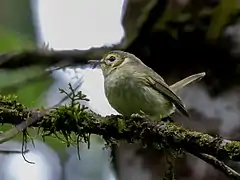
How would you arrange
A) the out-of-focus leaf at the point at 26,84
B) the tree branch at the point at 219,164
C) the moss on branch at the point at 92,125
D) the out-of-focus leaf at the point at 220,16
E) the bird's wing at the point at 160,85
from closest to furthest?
the tree branch at the point at 219,164 → the moss on branch at the point at 92,125 → the out-of-focus leaf at the point at 220,16 → the bird's wing at the point at 160,85 → the out-of-focus leaf at the point at 26,84

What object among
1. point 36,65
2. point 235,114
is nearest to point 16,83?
point 36,65

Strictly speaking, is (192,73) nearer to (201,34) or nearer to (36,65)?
(201,34)

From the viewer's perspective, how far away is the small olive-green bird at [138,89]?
106 inches

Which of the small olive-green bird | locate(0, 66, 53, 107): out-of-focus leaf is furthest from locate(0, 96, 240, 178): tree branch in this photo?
locate(0, 66, 53, 107): out-of-focus leaf

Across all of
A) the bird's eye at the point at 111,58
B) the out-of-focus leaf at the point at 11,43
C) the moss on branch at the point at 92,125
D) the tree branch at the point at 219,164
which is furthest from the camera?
the out-of-focus leaf at the point at 11,43

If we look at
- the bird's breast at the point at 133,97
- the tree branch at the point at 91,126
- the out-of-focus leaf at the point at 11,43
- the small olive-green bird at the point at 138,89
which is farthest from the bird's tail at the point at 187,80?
the out-of-focus leaf at the point at 11,43

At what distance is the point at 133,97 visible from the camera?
2.74 m

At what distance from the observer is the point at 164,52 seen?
279 cm

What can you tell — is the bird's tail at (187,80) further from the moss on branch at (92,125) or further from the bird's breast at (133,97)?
the moss on branch at (92,125)

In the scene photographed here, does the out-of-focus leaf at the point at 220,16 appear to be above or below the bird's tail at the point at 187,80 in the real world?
above

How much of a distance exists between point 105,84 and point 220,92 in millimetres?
595

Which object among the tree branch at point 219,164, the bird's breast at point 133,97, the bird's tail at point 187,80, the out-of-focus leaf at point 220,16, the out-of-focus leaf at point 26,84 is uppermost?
the out-of-focus leaf at point 220,16

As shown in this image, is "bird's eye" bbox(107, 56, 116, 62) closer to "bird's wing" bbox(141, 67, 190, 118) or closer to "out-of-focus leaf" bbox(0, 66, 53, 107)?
"bird's wing" bbox(141, 67, 190, 118)

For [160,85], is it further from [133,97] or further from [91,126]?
[91,126]
